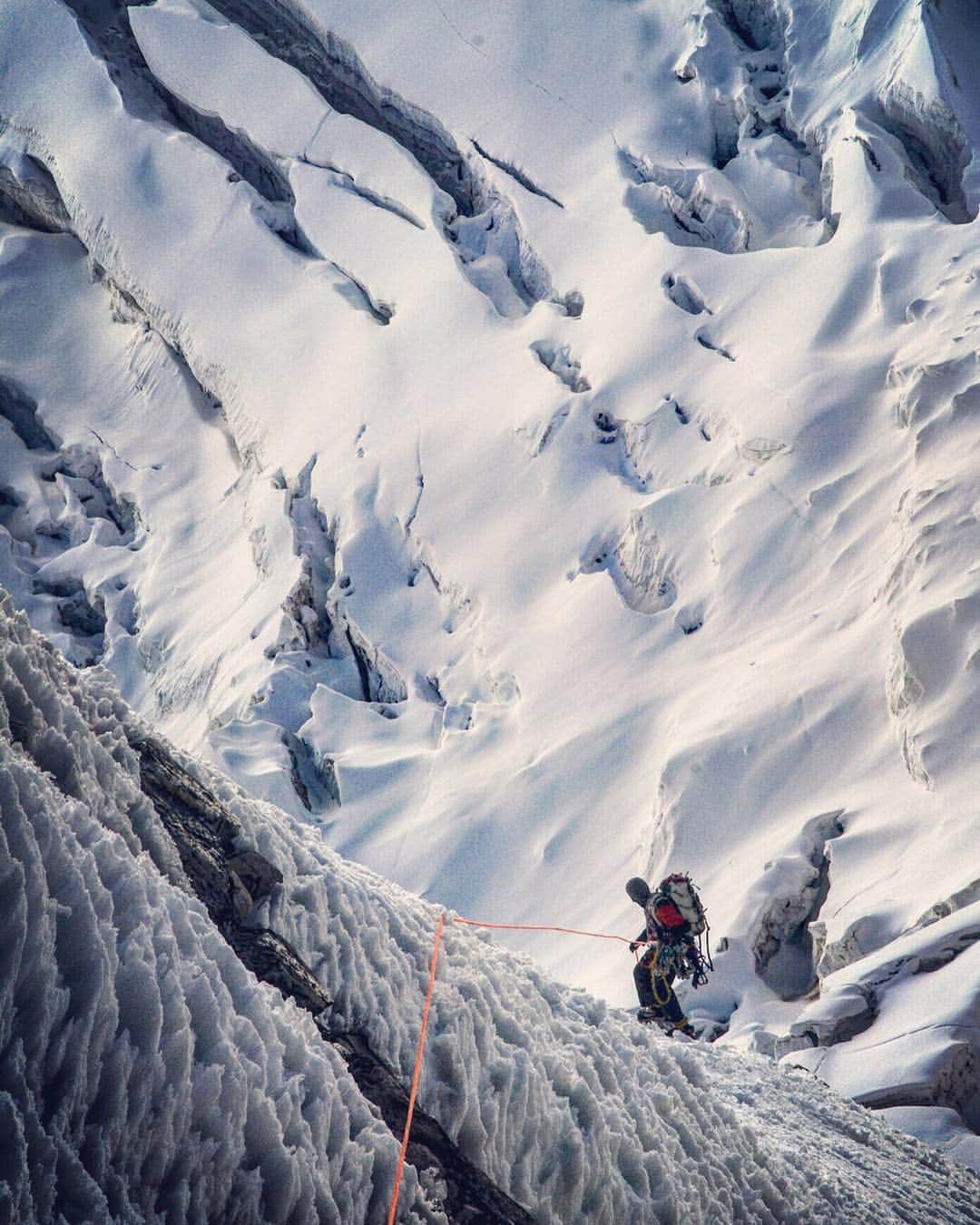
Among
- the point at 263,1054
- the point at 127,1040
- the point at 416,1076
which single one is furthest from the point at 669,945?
the point at 127,1040

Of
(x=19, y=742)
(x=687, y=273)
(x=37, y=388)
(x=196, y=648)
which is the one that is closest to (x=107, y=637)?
(x=196, y=648)

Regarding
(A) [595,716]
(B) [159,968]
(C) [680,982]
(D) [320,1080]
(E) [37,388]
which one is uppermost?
(E) [37,388]

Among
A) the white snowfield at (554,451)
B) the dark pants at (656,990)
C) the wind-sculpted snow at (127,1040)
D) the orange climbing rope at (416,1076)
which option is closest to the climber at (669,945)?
the dark pants at (656,990)

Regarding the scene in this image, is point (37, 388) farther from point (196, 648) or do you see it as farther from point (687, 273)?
point (687, 273)

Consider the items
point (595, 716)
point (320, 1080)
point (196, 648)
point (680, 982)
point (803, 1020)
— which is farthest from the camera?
point (196, 648)

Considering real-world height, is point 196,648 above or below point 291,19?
below

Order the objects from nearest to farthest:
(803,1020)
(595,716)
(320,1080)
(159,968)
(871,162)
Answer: (159,968)
(320,1080)
(803,1020)
(595,716)
(871,162)
